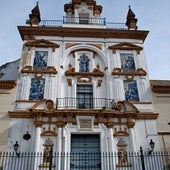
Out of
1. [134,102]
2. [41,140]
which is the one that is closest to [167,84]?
[134,102]

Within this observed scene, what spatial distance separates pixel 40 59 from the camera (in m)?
18.8

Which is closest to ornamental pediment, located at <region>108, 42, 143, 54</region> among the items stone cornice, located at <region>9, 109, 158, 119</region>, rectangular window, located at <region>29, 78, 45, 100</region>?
stone cornice, located at <region>9, 109, 158, 119</region>

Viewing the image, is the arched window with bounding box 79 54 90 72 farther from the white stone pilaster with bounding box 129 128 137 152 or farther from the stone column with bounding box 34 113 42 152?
the white stone pilaster with bounding box 129 128 137 152

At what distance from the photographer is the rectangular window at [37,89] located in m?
16.9

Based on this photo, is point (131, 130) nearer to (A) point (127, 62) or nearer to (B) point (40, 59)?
(A) point (127, 62)

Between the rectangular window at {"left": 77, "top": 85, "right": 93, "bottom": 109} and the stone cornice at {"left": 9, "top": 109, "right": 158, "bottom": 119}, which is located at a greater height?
the rectangular window at {"left": 77, "top": 85, "right": 93, "bottom": 109}

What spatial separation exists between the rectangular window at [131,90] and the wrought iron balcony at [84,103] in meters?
1.22

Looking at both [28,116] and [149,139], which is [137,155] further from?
[28,116]

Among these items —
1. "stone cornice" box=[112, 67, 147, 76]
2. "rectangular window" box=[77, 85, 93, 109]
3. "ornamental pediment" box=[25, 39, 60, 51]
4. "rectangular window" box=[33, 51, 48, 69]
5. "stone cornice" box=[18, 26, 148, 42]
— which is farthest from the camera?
"stone cornice" box=[18, 26, 148, 42]

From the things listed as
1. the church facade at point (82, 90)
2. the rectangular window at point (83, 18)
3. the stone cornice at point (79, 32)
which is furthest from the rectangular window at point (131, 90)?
the rectangular window at point (83, 18)

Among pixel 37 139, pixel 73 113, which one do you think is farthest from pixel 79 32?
pixel 37 139

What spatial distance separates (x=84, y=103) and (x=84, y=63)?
3.25 metres

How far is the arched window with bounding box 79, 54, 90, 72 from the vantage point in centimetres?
1859

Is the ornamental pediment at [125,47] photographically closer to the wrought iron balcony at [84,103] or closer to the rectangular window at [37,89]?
the wrought iron balcony at [84,103]
